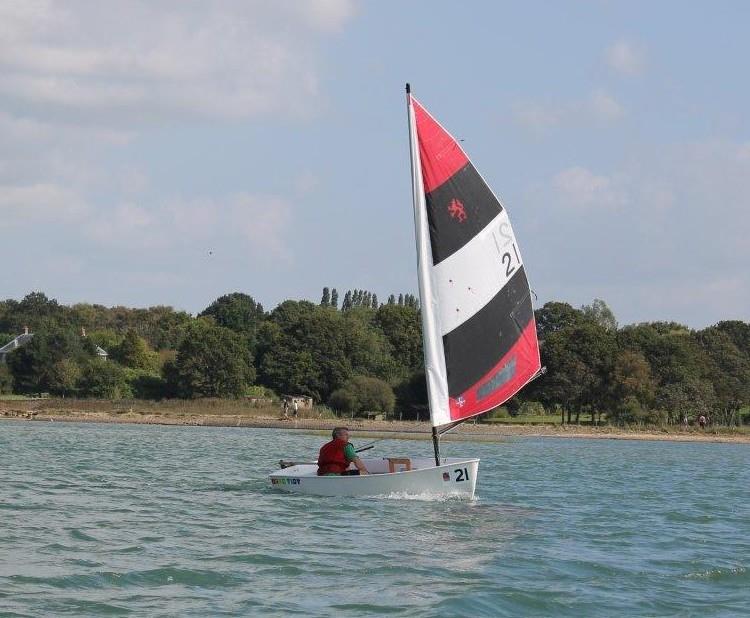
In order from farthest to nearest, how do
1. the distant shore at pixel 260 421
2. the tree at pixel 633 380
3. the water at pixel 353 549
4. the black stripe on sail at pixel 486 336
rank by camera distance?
the tree at pixel 633 380
the distant shore at pixel 260 421
the black stripe on sail at pixel 486 336
the water at pixel 353 549

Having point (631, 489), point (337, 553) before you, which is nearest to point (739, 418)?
point (631, 489)

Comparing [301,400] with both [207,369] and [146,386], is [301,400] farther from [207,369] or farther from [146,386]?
[146,386]

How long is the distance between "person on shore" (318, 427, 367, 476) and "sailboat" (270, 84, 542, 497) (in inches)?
18.5

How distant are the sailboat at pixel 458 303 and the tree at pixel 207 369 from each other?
237 feet

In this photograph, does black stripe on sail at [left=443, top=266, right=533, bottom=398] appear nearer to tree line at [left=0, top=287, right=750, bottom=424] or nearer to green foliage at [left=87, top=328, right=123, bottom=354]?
tree line at [left=0, top=287, right=750, bottom=424]

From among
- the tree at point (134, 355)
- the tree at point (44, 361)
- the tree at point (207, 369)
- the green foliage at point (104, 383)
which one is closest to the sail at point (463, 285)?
the tree at point (207, 369)

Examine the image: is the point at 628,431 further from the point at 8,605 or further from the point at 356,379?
the point at 8,605

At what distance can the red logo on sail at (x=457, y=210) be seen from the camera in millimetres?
22641

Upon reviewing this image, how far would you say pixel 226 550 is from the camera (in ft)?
55.1

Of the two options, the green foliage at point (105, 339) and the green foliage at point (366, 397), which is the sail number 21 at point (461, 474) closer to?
the green foliage at point (366, 397)

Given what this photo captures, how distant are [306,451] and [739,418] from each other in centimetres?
5732

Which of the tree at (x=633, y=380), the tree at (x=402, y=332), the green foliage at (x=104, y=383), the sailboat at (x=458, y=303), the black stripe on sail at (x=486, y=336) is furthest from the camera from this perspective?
the tree at (x=402, y=332)

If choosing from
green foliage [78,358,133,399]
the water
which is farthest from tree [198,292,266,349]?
the water

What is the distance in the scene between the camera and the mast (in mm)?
22406
